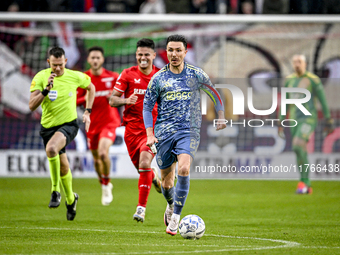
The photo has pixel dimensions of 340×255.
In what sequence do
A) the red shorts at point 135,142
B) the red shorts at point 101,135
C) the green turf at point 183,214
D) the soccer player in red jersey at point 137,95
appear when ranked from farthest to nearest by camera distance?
the red shorts at point 101,135 → the red shorts at point 135,142 → the soccer player in red jersey at point 137,95 → the green turf at point 183,214

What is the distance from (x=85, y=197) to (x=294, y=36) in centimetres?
1108

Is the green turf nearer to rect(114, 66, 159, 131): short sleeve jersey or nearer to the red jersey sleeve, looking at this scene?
rect(114, 66, 159, 131): short sleeve jersey

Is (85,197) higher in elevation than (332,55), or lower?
lower

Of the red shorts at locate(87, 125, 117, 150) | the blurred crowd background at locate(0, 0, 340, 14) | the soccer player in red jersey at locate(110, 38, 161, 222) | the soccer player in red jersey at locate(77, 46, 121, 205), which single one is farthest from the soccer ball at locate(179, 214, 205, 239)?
the blurred crowd background at locate(0, 0, 340, 14)

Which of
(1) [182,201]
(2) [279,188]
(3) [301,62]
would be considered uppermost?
(3) [301,62]

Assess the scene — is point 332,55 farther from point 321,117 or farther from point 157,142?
point 157,142

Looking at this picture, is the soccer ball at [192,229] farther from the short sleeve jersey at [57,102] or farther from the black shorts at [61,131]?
the short sleeve jersey at [57,102]

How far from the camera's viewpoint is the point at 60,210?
31.6 feet

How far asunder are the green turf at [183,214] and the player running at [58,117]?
0.54m

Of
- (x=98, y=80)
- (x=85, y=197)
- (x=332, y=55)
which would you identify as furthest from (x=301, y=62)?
(x=332, y=55)

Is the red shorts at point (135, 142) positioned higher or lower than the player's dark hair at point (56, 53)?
lower

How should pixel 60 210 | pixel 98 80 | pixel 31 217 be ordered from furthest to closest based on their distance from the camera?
pixel 98 80, pixel 60 210, pixel 31 217

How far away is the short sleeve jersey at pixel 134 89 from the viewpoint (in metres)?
8.20

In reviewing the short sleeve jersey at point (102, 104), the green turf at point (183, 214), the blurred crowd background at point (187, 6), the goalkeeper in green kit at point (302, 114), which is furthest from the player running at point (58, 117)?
the blurred crowd background at point (187, 6)
